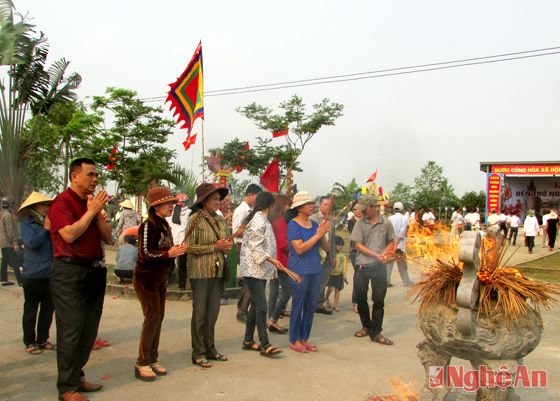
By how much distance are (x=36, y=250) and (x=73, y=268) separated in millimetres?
1657

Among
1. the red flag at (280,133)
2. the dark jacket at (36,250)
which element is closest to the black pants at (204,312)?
the dark jacket at (36,250)

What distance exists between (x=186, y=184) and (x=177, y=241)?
2.04m

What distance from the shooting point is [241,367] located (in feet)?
17.4

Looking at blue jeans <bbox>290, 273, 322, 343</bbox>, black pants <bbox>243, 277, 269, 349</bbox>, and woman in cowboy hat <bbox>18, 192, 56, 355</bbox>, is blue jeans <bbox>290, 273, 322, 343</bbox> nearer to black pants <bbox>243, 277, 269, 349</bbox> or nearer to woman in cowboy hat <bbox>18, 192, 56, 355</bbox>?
black pants <bbox>243, 277, 269, 349</bbox>

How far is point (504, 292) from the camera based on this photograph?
369 cm

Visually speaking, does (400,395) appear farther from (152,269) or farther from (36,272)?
(36,272)

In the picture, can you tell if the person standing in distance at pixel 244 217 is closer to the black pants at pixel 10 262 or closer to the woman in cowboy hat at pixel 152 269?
the woman in cowboy hat at pixel 152 269

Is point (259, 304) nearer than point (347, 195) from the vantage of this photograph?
Yes

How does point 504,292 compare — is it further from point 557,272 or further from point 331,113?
point 331,113

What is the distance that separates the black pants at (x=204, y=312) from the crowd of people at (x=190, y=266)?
0.03ft

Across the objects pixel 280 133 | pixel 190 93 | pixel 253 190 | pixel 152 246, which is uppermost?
pixel 280 133

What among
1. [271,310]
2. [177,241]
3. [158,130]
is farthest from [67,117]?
[271,310]

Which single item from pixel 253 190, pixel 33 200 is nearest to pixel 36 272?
pixel 33 200

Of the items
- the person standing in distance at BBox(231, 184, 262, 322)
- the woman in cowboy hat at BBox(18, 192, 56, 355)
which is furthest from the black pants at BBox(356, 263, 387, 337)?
the woman in cowboy hat at BBox(18, 192, 56, 355)
